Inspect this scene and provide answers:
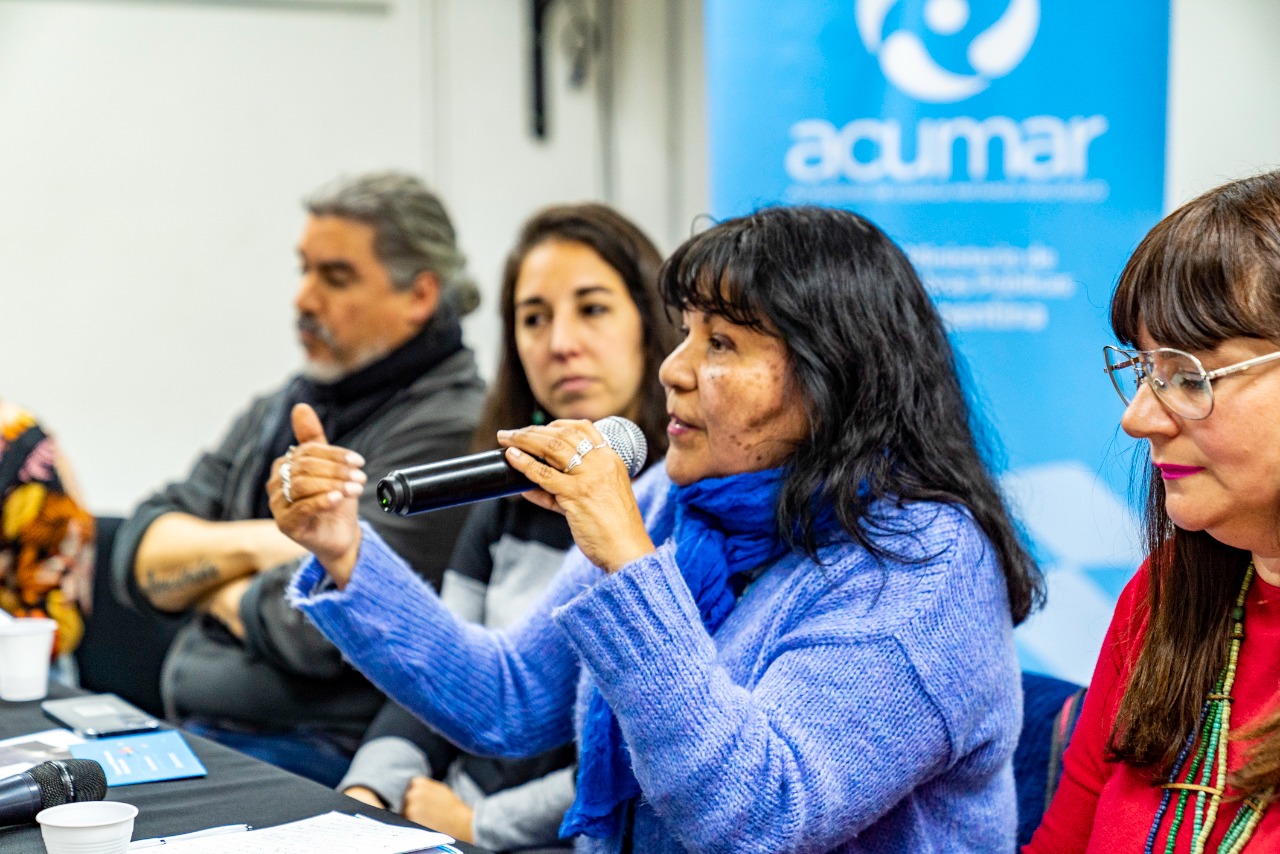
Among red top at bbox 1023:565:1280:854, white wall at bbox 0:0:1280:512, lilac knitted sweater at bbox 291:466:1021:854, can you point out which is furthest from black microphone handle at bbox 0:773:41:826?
white wall at bbox 0:0:1280:512

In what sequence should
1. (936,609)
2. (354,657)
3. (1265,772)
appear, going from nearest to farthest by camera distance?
(1265,772) < (936,609) < (354,657)

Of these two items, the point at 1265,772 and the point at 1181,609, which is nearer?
the point at 1265,772

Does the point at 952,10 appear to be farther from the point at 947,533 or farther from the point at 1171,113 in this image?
the point at 947,533

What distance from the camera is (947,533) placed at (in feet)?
4.57

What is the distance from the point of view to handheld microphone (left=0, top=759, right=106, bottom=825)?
4.00ft

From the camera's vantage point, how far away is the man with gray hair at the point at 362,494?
2379 mm

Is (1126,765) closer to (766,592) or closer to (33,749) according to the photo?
(766,592)

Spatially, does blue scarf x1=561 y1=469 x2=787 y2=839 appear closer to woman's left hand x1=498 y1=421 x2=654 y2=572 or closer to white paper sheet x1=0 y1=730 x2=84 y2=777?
woman's left hand x1=498 y1=421 x2=654 y2=572

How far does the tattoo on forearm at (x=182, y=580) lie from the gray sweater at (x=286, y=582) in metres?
0.07

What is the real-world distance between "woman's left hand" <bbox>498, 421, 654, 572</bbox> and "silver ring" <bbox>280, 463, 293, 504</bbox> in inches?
14.7

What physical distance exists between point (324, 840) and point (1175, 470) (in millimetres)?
816

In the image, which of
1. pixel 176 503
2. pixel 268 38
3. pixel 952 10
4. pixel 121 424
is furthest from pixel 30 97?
pixel 952 10

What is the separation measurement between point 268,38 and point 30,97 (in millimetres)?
682

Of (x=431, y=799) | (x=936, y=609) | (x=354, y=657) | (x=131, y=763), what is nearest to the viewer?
(x=936, y=609)
